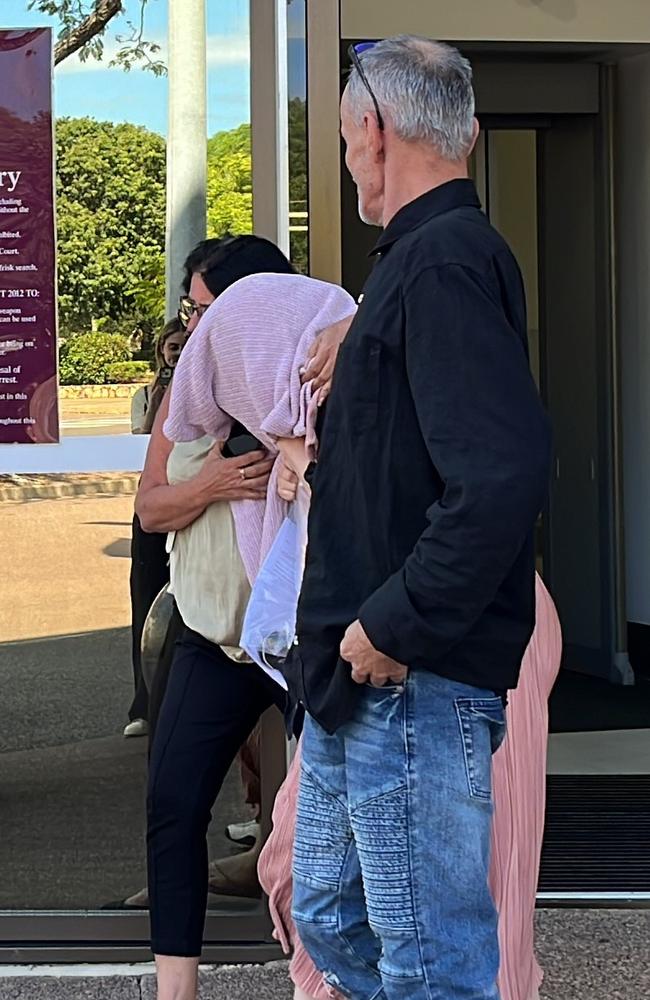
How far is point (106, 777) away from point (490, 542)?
2073mm

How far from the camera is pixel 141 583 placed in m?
3.75

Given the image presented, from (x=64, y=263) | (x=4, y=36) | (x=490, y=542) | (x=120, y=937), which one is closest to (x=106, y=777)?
(x=120, y=937)

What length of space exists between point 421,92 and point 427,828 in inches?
41.7

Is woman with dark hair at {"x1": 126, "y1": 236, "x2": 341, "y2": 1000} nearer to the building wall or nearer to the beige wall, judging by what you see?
the beige wall

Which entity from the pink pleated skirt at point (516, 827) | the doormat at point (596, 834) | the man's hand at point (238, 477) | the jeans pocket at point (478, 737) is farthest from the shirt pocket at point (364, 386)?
the doormat at point (596, 834)

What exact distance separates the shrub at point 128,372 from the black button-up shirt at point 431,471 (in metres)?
1.52

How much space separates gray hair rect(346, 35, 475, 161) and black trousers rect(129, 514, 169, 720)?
1.68 m

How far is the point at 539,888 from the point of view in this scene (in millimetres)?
4363

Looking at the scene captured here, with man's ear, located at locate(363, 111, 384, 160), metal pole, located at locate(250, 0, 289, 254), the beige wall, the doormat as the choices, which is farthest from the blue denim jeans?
the beige wall

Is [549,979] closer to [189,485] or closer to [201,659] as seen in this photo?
[201,659]

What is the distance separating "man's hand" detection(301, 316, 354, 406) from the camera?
2557mm

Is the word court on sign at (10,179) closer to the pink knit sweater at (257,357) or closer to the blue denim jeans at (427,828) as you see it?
the pink knit sweater at (257,357)

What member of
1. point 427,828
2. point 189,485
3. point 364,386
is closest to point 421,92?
point 364,386

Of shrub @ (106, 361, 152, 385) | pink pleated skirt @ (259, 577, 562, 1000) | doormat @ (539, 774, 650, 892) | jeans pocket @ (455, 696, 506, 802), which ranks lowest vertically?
doormat @ (539, 774, 650, 892)
